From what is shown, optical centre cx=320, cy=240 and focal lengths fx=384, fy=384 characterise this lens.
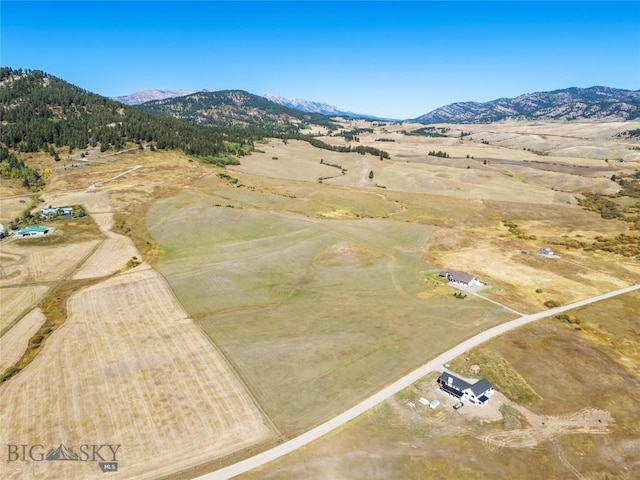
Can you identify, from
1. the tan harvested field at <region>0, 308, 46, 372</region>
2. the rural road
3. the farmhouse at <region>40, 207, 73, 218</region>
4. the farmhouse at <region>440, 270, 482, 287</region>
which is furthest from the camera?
the farmhouse at <region>40, 207, 73, 218</region>

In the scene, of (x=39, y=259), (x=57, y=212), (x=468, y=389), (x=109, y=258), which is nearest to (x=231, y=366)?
(x=468, y=389)

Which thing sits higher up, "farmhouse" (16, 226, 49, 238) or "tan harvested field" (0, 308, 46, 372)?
"farmhouse" (16, 226, 49, 238)

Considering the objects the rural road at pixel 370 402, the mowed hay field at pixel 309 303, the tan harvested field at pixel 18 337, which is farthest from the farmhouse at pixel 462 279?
the tan harvested field at pixel 18 337

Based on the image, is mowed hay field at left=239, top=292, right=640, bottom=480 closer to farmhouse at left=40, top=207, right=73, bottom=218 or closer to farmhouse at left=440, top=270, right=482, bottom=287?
farmhouse at left=440, top=270, right=482, bottom=287

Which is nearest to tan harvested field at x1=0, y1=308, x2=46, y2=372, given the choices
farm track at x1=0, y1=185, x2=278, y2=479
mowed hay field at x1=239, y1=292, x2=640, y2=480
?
farm track at x1=0, y1=185, x2=278, y2=479

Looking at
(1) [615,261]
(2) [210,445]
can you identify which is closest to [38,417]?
(2) [210,445]

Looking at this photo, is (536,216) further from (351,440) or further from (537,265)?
(351,440)

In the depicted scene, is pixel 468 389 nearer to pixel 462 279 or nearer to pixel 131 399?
pixel 462 279
